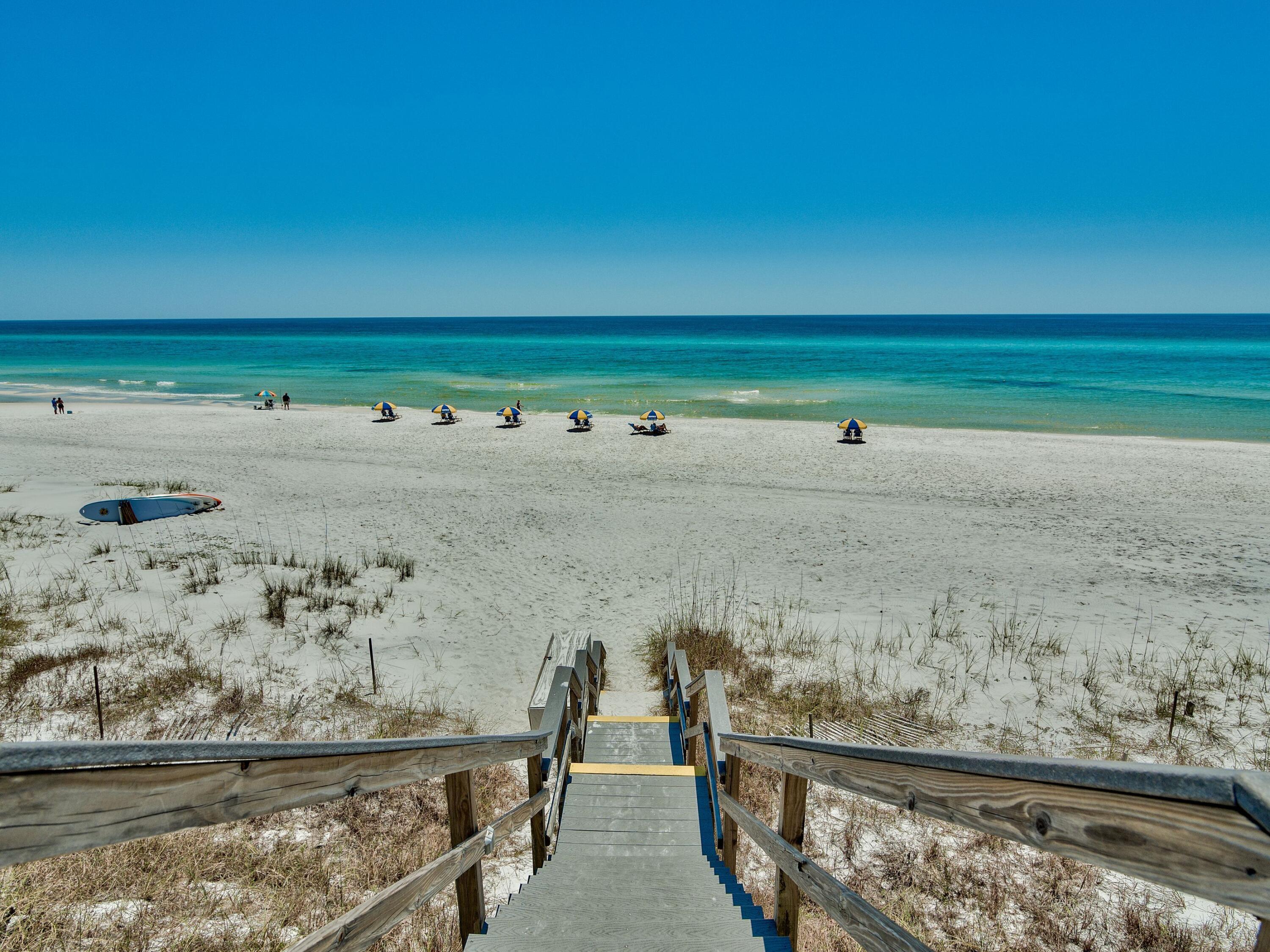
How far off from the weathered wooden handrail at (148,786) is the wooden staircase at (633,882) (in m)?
1.80

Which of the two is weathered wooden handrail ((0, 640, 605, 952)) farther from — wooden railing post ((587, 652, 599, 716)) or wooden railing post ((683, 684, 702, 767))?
wooden railing post ((587, 652, 599, 716))

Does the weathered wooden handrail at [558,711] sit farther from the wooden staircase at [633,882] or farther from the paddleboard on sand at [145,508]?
the paddleboard on sand at [145,508]

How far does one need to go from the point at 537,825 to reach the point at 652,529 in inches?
437

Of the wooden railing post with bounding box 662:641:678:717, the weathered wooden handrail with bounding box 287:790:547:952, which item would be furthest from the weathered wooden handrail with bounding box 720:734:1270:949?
the wooden railing post with bounding box 662:641:678:717

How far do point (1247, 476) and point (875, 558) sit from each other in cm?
1477

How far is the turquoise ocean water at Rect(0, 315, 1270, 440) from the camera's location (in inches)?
1395

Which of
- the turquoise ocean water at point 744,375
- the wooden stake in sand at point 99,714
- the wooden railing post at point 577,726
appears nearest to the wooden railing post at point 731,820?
the wooden railing post at point 577,726

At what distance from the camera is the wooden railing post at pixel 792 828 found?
2.54 metres

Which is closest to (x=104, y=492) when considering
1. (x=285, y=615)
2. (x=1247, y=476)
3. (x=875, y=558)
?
(x=285, y=615)

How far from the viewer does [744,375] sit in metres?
55.3

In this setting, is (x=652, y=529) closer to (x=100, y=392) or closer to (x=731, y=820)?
(x=731, y=820)

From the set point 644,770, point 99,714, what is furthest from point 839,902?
point 99,714

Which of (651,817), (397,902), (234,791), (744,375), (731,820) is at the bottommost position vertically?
(651,817)

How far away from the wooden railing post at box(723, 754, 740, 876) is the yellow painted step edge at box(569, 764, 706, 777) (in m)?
1.00
